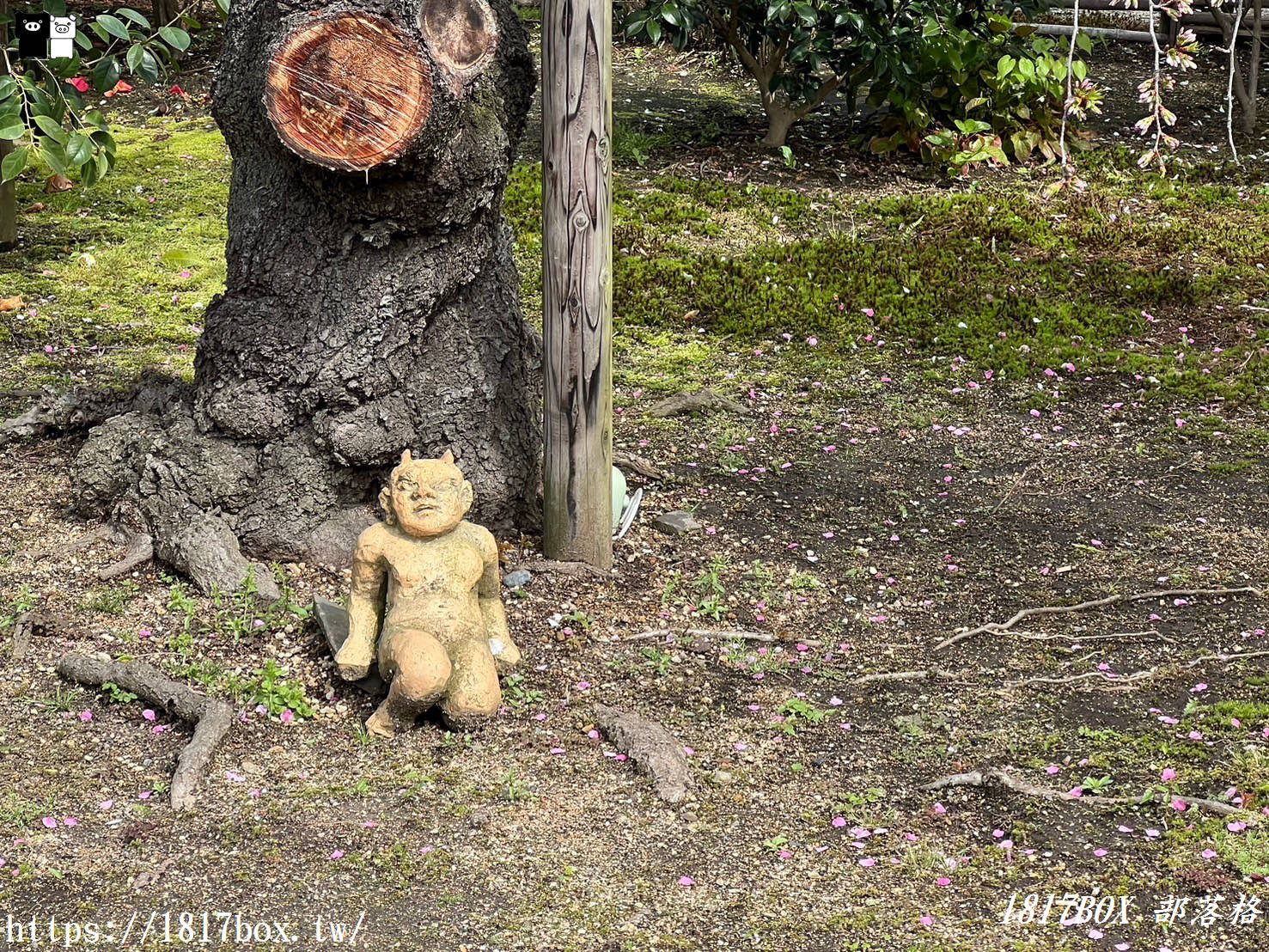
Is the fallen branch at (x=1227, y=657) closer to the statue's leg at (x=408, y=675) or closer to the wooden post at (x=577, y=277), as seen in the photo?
the wooden post at (x=577, y=277)

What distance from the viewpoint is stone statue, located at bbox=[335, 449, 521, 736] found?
3.69 meters

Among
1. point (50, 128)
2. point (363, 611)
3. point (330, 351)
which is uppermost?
point (50, 128)

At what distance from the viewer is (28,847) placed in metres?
3.27

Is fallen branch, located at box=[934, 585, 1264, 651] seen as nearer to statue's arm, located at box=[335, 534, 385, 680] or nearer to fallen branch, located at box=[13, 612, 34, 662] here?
statue's arm, located at box=[335, 534, 385, 680]

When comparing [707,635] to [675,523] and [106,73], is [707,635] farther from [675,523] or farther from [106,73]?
[106,73]

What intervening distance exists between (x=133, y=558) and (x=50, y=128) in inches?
54.2

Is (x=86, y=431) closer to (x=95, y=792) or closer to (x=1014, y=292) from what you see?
(x=95, y=792)

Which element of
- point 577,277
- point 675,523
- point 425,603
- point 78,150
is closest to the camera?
point 425,603

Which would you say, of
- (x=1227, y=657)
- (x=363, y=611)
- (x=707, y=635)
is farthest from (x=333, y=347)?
(x=1227, y=657)

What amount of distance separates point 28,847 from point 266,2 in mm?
2502

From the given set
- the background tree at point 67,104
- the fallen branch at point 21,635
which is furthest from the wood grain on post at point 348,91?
the fallen branch at point 21,635

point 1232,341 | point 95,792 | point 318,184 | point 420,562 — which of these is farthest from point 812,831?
point 1232,341

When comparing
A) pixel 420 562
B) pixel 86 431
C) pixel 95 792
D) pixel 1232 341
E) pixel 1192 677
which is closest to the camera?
pixel 95 792

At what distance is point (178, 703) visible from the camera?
3.76 m
